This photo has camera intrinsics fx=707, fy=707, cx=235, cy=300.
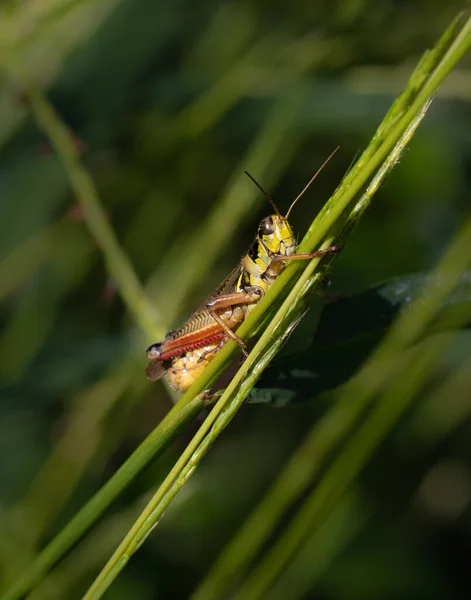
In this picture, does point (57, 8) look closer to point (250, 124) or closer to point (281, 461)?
point (250, 124)

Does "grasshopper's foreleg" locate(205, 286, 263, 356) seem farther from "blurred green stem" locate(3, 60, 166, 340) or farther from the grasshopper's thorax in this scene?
"blurred green stem" locate(3, 60, 166, 340)

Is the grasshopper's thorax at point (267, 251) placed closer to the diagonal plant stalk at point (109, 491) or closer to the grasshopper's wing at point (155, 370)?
the grasshopper's wing at point (155, 370)

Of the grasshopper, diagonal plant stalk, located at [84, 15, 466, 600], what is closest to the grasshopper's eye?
the grasshopper

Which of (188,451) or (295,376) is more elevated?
(295,376)

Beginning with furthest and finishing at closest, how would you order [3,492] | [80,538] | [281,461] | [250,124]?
[281,461]
[250,124]
[3,492]
[80,538]

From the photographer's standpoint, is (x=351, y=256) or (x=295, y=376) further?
(x=351, y=256)

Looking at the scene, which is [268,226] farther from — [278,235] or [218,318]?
[218,318]

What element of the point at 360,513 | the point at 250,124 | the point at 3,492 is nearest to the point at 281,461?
the point at 360,513
